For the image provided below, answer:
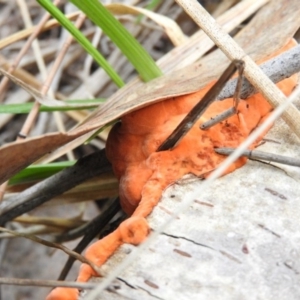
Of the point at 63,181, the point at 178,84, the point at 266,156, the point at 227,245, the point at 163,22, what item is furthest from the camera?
the point at 163,22

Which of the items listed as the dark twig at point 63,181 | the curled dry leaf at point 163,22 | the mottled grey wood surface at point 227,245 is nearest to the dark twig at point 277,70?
the mottled grey wood surface at point 227,245

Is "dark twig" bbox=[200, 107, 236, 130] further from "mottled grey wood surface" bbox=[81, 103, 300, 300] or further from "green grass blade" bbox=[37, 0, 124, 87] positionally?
"green grass blade" bbox=[37, 0, 124, 87]

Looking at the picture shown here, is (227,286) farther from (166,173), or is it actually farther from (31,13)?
(31,13)

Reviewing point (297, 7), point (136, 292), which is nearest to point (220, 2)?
point (297, 7)

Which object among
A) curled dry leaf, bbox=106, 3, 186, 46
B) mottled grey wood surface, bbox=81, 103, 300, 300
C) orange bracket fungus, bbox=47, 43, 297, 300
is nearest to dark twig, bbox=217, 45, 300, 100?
orange bracket fungus, bbox=47, 43, 297, 300

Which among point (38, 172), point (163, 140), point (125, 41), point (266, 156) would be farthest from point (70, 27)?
point (266, 156)

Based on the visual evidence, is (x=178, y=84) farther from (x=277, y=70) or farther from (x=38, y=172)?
(x=38, y=172)
